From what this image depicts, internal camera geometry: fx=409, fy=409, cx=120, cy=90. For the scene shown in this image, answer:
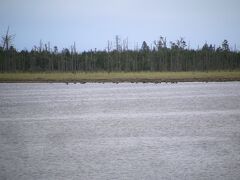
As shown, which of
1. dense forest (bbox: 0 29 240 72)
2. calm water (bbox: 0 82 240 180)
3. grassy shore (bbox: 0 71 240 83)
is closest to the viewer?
calm water (bbox: 0 82 240 180)

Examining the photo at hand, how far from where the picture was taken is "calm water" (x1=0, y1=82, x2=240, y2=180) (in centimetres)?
665

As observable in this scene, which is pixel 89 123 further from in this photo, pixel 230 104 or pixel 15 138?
pixel 230 104

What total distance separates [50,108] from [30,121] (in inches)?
147

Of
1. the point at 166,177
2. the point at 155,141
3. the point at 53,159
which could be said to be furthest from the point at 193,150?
the point at 53,159

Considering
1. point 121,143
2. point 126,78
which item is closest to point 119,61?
point 126,78

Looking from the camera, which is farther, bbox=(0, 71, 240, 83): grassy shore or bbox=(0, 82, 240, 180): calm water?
bbox=(0, 71, 240, 83): grassy shore

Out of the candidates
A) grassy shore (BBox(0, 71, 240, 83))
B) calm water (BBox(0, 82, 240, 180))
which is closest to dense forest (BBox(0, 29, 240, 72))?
grassy shore (BBox(0, 71, 240, 83))

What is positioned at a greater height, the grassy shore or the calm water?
the grassy shore

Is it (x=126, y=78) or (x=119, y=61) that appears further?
(x=119, y=61)

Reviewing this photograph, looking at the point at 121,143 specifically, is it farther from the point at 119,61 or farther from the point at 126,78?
the point at 119,61

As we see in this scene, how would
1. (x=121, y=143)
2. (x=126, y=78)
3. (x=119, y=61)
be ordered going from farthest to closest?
1. (x=119, y=61)
2. (x=126, y=78)
3. (x=121, y=143)

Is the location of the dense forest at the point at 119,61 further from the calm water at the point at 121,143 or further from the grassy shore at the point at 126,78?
the calm water at the point at 121,143

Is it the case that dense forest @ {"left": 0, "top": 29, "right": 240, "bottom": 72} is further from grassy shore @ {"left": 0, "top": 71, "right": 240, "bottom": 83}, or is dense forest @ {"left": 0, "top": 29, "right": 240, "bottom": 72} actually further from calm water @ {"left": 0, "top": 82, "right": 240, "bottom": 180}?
calm water @ {"left": 0, "top": 82, "right": 240, "bottom": 180}

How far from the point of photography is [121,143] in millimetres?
9039
